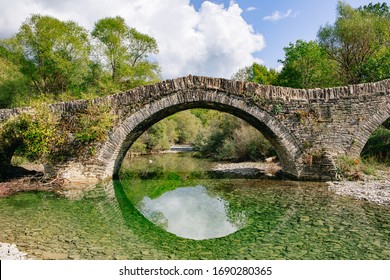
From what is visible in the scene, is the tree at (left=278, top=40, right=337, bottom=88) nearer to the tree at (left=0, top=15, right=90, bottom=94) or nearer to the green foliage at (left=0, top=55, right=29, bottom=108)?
the tree at (left=0, top=15, right=90, bottom=94)

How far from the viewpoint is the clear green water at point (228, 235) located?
556cm

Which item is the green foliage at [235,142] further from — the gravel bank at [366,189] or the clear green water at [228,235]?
the clear green water at [228,235]

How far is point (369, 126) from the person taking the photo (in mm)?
11531

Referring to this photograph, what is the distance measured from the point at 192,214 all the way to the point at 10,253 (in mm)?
4572

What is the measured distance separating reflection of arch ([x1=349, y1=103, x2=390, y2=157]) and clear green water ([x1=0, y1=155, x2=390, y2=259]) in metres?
2.03

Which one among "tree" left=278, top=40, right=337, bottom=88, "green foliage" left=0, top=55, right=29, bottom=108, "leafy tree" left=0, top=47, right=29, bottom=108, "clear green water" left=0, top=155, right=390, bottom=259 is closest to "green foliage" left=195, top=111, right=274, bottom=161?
"tree" left=278, top=40, right=337, bottom=88

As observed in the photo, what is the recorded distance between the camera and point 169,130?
3962 centimetres

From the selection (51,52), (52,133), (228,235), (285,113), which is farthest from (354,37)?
(51,52)

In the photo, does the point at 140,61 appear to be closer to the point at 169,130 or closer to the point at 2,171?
the point at 169,130

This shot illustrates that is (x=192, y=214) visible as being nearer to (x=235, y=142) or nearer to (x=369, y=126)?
(x=369, y=126)

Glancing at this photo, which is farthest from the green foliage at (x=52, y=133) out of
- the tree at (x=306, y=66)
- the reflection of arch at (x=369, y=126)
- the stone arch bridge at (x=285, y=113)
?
the tree at (x=306, y=66)

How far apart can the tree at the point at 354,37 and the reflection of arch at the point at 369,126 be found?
35.4 ft

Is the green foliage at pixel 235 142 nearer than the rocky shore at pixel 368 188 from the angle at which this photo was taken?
No

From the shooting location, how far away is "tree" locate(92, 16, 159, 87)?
31484 mm
